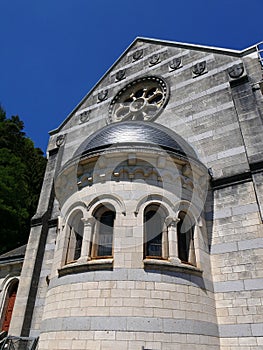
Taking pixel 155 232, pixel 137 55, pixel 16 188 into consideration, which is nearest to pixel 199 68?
pixel 137 55

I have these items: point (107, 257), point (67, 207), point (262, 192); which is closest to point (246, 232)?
point (262, 192)

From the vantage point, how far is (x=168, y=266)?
7.25 metres

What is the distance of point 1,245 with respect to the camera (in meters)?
18.9

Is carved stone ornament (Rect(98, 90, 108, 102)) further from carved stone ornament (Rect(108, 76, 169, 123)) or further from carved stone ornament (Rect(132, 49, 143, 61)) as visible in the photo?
carved stone ornament (Rect(132, 49, 143, 61))

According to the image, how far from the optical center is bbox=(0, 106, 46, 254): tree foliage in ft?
62.6

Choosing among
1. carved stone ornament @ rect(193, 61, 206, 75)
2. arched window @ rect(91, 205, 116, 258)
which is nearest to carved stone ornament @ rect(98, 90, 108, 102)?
carved stone ornament @ rect(193, 61, 206, 75)

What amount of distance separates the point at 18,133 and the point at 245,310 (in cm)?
2901

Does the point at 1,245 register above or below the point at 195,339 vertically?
above

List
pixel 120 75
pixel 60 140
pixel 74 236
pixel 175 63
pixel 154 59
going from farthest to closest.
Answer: pixel 120 75, pixel 60 140, pixel 154 59, pixel 175 63, pixel 74 236

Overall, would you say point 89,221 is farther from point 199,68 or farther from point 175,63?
point 175,63

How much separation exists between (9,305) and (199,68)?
43.4ft

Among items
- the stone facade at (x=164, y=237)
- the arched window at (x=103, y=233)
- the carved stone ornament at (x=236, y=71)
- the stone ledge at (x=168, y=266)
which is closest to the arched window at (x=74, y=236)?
the stone facade at (x=164, y=237)

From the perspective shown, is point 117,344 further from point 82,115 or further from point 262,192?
point 82,115

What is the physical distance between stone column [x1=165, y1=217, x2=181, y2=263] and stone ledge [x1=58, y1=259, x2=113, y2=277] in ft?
5.35
